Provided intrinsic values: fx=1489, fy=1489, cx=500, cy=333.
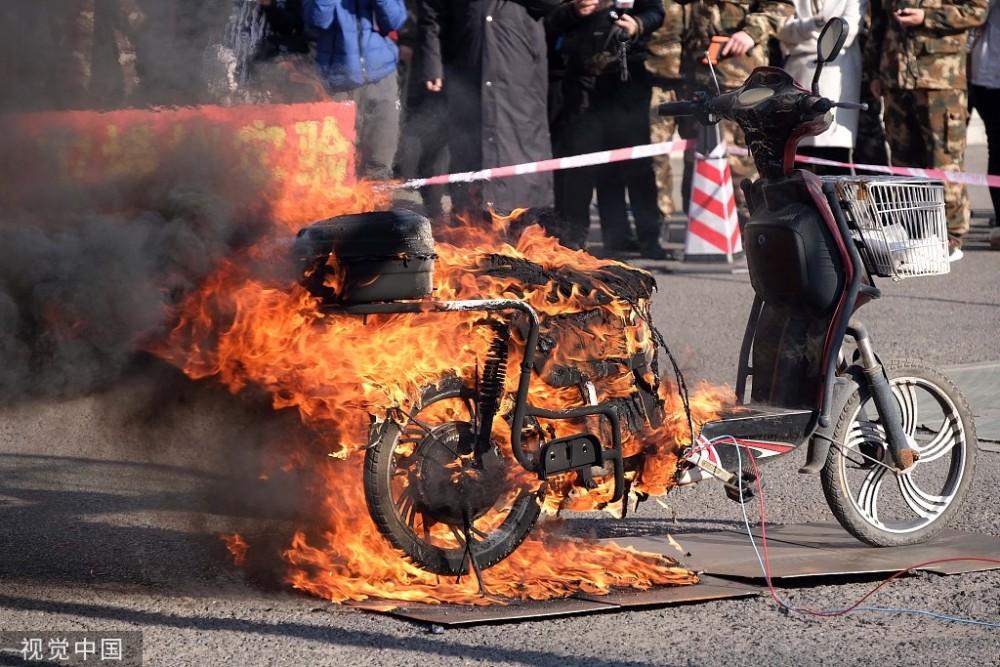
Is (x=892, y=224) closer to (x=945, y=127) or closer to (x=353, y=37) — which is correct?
(x=353, y=37)

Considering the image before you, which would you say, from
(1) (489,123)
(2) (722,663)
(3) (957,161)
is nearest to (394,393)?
(2) (722,663)

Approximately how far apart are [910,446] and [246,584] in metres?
2.31

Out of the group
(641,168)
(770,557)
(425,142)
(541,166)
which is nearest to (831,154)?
(641,168)

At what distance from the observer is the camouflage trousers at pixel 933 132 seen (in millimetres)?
11328

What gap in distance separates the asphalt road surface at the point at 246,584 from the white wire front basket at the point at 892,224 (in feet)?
3.32

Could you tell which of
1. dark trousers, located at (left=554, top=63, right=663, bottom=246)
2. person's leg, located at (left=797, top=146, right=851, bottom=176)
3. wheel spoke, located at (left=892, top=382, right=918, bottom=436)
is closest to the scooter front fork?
wheel spoke, located at (left=892, top=382, right=918, bottom=436)

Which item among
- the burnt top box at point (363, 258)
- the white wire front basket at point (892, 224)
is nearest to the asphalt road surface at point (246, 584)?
the burnt top box at point (363, 258)

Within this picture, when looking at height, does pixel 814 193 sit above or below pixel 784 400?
above

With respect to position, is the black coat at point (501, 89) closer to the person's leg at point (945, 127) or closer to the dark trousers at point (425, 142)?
the dark trousers at point (425, 142)

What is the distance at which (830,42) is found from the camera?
521 cm

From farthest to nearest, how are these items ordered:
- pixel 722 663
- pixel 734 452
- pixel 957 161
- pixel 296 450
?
1. pixel 957 161
2. pixel 734 452
3. pixel 296 450
4. pixel 722 663

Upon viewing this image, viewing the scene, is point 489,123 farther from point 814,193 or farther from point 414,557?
point 414,557

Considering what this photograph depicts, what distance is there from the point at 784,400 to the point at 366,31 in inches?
210

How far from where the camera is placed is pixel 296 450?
4.64 metres
